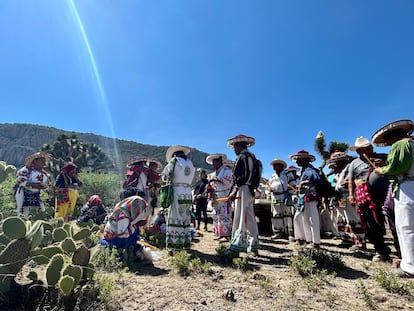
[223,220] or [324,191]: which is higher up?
[324,191]

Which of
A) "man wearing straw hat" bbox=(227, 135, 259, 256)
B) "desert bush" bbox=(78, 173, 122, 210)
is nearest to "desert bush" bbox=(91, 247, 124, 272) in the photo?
"man wearing straw hat" bbox=(227, 135, 259, 256)

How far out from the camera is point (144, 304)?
2.69 m

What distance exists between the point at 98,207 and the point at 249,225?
470 cm

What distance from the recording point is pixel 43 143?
6719cm

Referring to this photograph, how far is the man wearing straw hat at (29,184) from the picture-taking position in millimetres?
6590

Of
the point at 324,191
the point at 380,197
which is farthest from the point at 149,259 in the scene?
the point at 380,197

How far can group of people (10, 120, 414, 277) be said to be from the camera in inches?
128

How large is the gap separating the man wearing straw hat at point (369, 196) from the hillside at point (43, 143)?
51117 millimetres

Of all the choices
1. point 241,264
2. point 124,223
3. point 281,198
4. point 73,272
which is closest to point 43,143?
point 281,198

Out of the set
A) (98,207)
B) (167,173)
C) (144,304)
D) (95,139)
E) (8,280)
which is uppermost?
(95,139)

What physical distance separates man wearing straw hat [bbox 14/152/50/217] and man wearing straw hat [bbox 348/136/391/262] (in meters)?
7.38

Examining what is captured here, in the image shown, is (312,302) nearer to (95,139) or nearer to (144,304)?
(144,304)

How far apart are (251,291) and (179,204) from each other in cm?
242

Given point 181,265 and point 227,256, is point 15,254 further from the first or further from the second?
point 227,256
